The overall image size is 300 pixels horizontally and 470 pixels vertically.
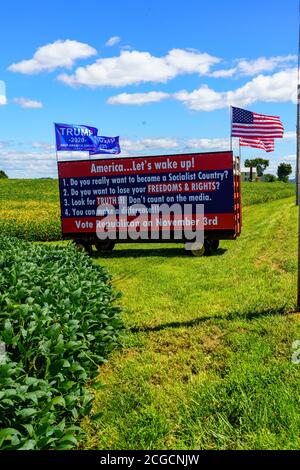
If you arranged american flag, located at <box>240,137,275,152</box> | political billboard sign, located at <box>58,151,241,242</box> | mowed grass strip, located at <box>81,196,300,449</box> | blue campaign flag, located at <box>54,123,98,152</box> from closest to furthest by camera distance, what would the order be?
mowed grass strip, located at <box>81,196,300,449</box> → political billboard sign, located at <box>58,151,241,242</box> → american flag, located at <box>240,137,275,152</box> → blue campaign flag, located at <box>54,123,98,152</box>

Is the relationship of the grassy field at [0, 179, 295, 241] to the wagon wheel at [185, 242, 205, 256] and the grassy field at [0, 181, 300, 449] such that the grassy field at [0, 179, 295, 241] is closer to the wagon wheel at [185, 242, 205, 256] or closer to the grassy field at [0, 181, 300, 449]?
the wagon wheel at [185, 242, 205, 256]

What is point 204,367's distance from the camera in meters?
5.64

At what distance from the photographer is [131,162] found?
50.2 ft

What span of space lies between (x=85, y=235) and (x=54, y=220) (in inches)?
435

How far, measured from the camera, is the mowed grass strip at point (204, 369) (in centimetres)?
415

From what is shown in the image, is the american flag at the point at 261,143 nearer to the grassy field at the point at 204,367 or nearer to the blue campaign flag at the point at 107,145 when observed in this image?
the blue campaign flag at the point at 107,145

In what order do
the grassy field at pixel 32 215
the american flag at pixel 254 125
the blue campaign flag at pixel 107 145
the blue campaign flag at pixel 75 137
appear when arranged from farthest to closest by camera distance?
the blue campaign flag at pixel 107 145, the grassy field at pixel 32 215, the blue campaign flag at pixel 75 137, the american flag at pixel 254 125

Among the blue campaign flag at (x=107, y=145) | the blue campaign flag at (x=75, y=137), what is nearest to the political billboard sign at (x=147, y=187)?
the blue campaign flag at (x=75, y=137)

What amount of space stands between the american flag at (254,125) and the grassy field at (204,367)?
1087cm

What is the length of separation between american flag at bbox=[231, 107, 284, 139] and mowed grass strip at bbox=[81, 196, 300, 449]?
11448 mm

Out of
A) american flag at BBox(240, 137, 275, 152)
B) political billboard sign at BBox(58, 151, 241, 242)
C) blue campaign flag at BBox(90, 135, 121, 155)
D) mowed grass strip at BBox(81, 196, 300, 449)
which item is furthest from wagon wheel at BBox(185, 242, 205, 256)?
blue campaign flag at BBox(90, 135, 121, 155)

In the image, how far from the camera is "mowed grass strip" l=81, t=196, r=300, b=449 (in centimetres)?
415

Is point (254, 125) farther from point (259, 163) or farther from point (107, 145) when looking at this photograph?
point (259, 163)
